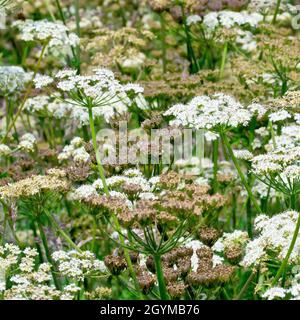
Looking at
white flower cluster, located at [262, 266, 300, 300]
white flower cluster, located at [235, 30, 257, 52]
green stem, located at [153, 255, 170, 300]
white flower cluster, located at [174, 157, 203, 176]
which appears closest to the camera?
white flower cluster, located at [262, 266, 300, 300]

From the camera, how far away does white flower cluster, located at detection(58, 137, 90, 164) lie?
→ 16.9 ft

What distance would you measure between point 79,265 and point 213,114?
113 centimetres

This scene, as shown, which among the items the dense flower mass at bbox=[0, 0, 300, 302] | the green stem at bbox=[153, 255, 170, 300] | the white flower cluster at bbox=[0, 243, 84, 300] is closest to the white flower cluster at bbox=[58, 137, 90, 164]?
the dense flower mass at bbox=[0, 0, 300, 302]

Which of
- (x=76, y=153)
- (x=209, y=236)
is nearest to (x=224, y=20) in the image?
(x=76, y=153)

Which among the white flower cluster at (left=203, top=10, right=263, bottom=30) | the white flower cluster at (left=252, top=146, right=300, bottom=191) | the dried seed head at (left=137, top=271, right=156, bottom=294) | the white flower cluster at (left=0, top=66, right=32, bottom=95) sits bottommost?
the dried seed head at (left=137, top=271, right=156, bottom=294)

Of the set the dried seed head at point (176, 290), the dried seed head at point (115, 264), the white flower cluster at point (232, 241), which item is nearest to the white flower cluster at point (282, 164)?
the white flower cluster at point (232, 241)

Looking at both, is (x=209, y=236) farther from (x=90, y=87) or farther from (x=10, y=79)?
(x=10, y=79)

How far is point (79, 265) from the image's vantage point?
14.4ft

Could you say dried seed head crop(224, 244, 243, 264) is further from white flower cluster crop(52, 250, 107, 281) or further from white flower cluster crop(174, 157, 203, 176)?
white flower cluster crop(174, 157, 203, 176)

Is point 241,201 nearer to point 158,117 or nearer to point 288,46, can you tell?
point 288,46

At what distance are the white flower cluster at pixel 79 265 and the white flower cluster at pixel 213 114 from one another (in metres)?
0.94

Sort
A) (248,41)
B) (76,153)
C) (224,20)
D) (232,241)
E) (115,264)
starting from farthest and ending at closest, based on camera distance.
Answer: (248,41) < (224,20) < (76,153) < (232,241) < (115,264)
